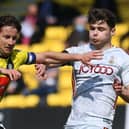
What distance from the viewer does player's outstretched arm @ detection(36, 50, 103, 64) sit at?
6.05 meters

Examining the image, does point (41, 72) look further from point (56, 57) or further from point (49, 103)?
point (49, 103)

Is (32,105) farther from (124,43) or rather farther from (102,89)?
A: (102,89)

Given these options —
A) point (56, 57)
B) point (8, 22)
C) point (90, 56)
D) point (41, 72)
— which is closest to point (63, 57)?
point (56, 57)

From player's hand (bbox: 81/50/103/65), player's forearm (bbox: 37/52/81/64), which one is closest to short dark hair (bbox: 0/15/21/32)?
player's forearm (bbox: 37/52/81/64)

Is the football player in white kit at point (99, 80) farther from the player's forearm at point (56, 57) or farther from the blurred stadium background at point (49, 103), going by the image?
the blurred stadium background at point (49, 103)

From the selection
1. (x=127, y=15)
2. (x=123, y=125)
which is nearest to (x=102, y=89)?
(x=123, y=125)

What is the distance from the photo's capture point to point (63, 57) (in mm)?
6297

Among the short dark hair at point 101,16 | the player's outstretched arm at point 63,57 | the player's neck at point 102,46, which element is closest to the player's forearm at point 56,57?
the player's outstretched arm at point 63,57

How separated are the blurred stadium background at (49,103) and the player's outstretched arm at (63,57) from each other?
136 inches

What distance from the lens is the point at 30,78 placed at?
1275 cm

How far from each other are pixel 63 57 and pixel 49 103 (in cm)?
507

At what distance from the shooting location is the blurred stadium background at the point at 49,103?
33.6 ft

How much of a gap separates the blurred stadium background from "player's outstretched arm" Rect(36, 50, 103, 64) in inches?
→ 136

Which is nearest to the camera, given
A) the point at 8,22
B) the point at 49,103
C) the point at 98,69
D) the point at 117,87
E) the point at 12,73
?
the point at 12,73
